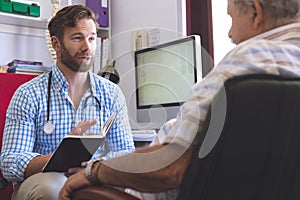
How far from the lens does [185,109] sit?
2.80 ft

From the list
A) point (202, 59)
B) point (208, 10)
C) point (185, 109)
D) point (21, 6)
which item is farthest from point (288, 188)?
point (21, 6)

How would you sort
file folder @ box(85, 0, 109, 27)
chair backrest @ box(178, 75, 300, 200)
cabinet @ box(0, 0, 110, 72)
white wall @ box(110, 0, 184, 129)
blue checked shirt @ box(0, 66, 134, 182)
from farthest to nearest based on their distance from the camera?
file folder @ box(85, 0, 109, 27) < cabinet @ box(0, 0, 110, 72) < white wall @ box(110, 0, 184, 129) < blue checked shirt @ box(0, 66, 134, 182) < chair backrest @ box(178, 75, 300, 200)

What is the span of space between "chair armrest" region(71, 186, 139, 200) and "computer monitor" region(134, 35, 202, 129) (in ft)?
3.71

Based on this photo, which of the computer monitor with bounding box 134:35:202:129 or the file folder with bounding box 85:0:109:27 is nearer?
the computer monitor with bounding box 134:35:202:129

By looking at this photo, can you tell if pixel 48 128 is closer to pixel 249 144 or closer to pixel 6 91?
pixel 6 91

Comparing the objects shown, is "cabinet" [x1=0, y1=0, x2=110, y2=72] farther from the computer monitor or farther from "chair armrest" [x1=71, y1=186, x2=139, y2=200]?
"chair armrest" [x1=71, y1=186, x2=139, y2=200]

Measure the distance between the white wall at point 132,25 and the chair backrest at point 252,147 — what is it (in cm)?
167

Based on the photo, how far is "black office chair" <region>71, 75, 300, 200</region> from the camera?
72 centimetres

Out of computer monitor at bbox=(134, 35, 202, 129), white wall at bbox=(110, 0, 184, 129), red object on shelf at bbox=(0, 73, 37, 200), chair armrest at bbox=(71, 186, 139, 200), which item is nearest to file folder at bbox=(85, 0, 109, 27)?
white wall at bbox=(110, 0, 184, 129)

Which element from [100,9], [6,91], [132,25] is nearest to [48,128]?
[6,91]

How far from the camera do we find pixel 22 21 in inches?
114

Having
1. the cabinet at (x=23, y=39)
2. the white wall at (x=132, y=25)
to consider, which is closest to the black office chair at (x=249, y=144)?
the white wall at (x=132, y=25)

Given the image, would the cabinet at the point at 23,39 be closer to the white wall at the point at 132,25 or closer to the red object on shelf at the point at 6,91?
the white wall at the point at 132,25

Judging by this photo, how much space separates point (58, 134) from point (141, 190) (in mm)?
882
